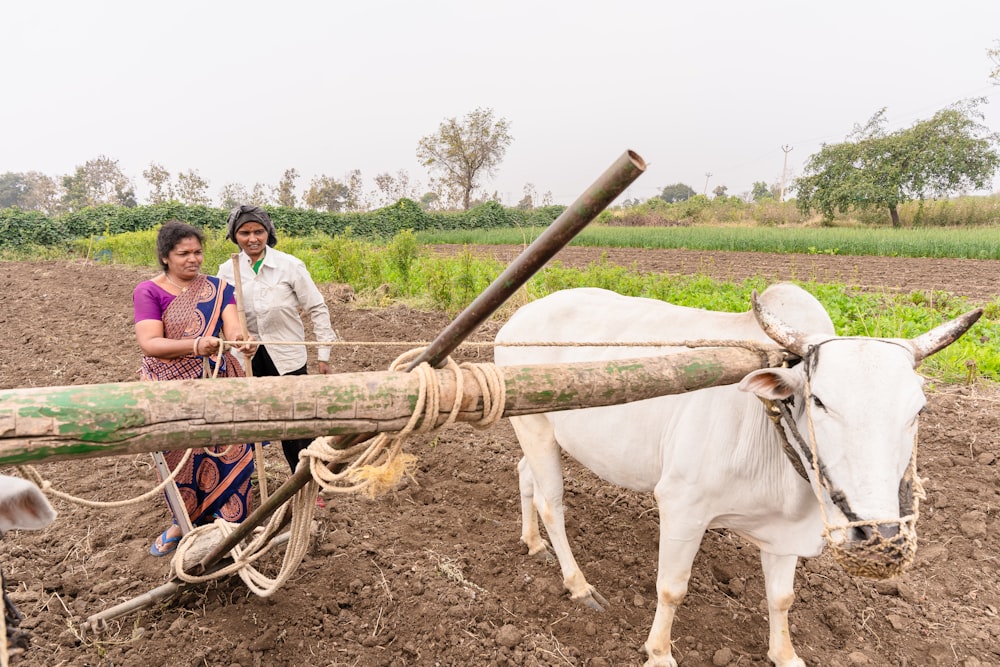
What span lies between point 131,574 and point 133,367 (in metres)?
4.55

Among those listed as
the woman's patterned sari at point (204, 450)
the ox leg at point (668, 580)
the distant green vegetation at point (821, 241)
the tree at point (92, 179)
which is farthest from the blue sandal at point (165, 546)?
the tree at point (92, 179)

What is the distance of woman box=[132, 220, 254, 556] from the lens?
2.79 m

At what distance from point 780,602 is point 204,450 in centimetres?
295

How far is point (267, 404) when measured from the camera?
4.04ft

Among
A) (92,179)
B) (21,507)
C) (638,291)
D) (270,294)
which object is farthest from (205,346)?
(92,179)

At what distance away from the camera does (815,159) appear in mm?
32844

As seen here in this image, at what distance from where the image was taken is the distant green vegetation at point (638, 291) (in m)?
6.16

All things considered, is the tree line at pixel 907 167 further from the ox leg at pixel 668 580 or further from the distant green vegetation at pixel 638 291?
the ox leg at pixel 668 580

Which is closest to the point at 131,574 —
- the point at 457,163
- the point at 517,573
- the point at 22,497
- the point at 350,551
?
the point at 350,551

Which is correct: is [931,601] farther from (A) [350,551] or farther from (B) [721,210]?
(B) [721,210]

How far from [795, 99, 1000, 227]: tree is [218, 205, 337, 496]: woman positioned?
114 feet

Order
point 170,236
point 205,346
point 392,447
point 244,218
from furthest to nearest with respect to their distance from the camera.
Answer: point 244,218 < point 170,236 < point 205,346 < point 392,447

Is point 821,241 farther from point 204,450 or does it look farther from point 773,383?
point 204,450

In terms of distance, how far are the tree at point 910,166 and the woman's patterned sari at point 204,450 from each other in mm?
35253
